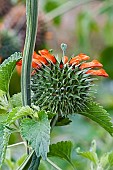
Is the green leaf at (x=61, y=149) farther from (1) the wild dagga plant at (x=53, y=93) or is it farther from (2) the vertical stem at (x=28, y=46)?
(2) the vertical stem at (x=28, y=46)

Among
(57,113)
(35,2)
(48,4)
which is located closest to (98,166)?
(57,113)

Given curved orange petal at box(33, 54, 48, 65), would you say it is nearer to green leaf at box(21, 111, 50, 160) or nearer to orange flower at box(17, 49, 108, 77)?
orange flower at box(17, 49, 108, 77)

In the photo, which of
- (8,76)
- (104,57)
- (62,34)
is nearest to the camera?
(8,76)

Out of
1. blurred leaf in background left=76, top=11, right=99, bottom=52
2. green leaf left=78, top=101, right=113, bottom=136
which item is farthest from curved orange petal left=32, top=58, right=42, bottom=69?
blurred leaf in background left=76, top=11, right=99, bottom=52

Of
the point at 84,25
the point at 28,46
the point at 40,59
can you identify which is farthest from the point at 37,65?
the point at 84,25

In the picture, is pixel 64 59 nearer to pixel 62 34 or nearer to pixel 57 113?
pixel 57 113

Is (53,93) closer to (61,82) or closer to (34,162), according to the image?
(61,82)

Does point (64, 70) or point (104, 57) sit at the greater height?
point (104, 57)
